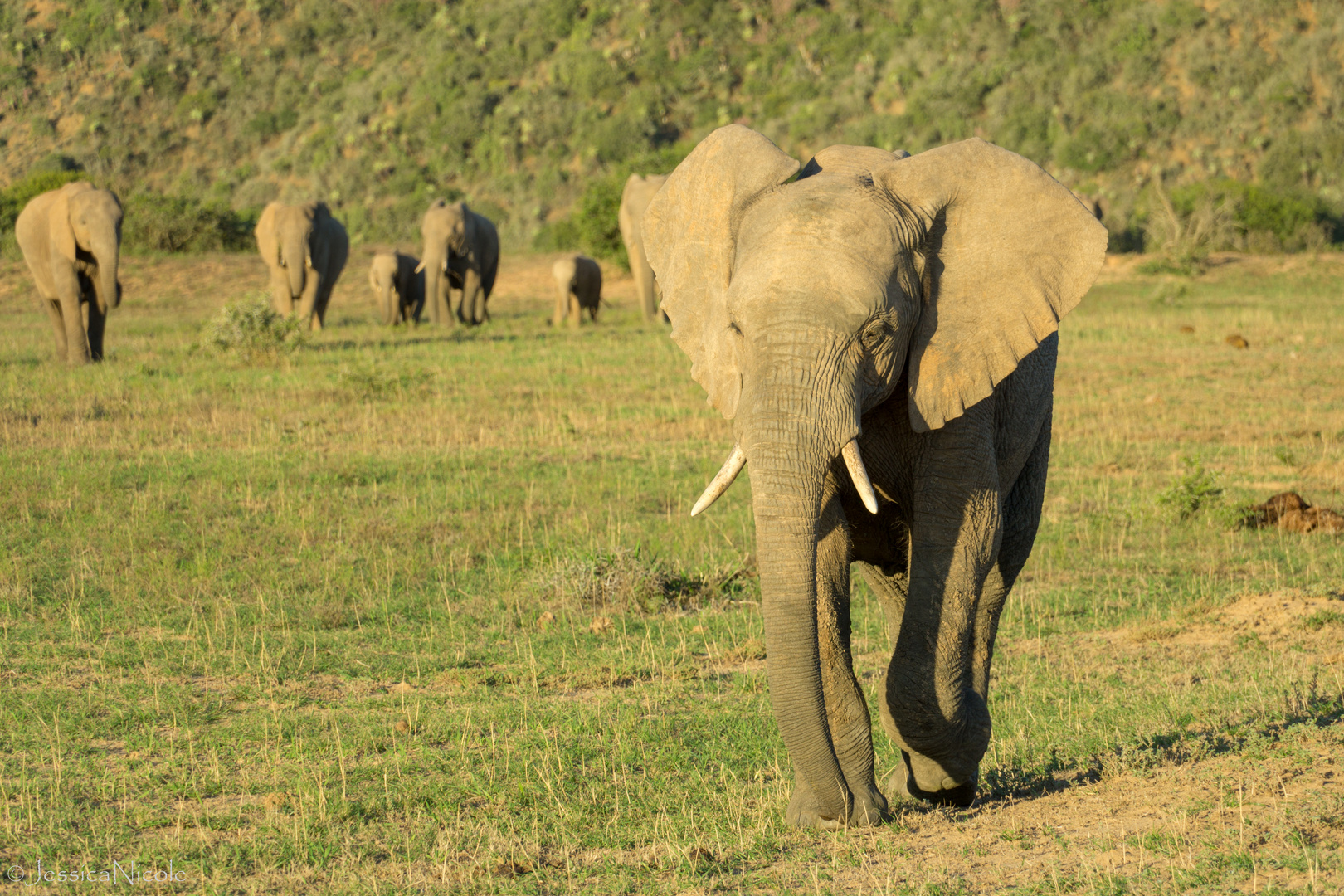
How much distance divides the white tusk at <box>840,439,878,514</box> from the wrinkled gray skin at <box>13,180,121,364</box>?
14.5m

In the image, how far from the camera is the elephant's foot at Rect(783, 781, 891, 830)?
4363 millimetres

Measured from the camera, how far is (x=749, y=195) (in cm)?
436

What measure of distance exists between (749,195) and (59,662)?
4.37 meters

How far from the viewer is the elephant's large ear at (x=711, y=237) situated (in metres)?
4.26

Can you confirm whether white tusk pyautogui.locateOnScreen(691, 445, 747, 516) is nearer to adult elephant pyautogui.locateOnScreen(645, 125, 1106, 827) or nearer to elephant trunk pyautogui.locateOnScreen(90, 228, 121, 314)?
adult elephant pyautogui.locateOnScreen(645, 125, 1106, 827)

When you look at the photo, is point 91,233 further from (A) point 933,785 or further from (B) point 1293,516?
(A) point 933,785

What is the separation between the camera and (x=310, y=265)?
23.0 meters

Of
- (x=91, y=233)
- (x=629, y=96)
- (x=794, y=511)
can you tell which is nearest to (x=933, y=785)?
(x=794, y=511)

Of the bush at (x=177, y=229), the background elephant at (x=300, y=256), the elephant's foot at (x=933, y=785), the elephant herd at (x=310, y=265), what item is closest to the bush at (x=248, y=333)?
the elephant herd at (x=310, y=265)

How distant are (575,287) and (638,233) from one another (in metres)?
1.80

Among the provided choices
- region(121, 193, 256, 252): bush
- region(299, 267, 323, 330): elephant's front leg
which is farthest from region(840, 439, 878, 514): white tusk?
region(121, 193, 256, 252): bush

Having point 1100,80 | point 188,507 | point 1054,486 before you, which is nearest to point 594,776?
point 188,507

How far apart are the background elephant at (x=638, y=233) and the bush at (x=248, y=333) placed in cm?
888

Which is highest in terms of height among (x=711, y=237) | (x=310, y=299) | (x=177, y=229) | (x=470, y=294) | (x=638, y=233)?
(x=177, y=229)
